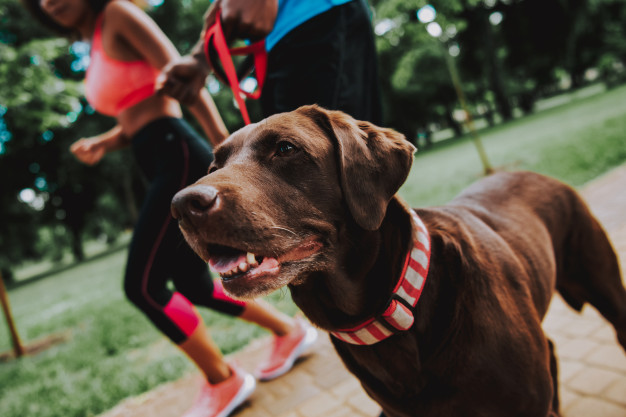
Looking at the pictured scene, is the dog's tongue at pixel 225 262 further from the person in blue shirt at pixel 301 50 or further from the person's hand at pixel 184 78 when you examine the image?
the person's hand at pixel 184 78

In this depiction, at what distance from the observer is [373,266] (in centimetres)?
165

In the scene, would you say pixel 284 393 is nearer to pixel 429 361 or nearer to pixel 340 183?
pixel 429 361

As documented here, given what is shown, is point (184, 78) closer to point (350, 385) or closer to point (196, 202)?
point (196, 202)

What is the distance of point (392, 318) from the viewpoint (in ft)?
5.03

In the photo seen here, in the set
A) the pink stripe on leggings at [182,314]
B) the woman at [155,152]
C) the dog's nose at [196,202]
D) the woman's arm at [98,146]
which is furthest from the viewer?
the woman's arm at [98,146]

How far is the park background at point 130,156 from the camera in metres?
5.07

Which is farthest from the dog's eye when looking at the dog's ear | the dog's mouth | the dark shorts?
the dark shorts

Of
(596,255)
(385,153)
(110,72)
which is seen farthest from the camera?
(110,72)

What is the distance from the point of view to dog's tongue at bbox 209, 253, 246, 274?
4.73 feet

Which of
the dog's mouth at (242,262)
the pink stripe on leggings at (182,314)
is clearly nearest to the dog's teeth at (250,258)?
the dog's mouth at (242,262)

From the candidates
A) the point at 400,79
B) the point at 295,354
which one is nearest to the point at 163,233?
the point at 295,354

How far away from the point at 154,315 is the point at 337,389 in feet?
4.61

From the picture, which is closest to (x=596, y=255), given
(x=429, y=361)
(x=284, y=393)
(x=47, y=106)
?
(x=429, y=361)

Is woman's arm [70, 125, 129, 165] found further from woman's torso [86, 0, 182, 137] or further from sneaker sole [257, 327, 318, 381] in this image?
sneaker sole [257, 327, 318, 381]
